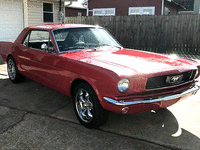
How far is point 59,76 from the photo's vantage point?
4.11m

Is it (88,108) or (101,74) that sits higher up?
(101,74)

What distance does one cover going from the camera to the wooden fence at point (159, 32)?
12.5 meters

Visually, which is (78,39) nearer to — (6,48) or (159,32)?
(6,48)

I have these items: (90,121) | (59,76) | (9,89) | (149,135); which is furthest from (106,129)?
(9,89)

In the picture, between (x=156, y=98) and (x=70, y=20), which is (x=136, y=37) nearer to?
(x=70, y=20)

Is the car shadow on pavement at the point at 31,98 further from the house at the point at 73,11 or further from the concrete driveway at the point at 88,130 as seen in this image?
the house at the point at 73,11

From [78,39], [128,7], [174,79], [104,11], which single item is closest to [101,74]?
[174,79]

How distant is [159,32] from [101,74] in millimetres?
10686

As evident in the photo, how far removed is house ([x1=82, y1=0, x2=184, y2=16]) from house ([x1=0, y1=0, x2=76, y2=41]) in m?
6.49

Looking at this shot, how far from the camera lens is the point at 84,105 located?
12.0ft

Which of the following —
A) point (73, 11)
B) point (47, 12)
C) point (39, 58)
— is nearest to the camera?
point (39, 58)

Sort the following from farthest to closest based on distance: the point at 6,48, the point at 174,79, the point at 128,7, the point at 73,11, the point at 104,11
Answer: the point at 73,11, the point at 104,11, the point at 128,7, the point at 6,48, the point at 174,79

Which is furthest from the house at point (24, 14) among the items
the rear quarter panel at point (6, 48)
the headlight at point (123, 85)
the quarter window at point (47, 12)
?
the headlight at point (123, 85)

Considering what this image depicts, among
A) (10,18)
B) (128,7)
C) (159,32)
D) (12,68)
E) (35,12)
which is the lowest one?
(12,68)
